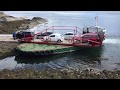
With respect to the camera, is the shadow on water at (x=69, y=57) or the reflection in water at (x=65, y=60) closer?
the reflection in water at (x=65, y=60)

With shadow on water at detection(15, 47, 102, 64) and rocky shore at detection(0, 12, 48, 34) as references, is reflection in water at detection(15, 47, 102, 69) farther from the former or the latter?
rocky shore at detection(0, 12, 48, 34)

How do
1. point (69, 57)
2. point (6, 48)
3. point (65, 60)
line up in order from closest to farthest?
1. point (65, 60)
2. point (69, 57)
3. point (6, 48)

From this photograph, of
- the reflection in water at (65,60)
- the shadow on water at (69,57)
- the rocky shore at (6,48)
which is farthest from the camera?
the rocky shore at (6,48)

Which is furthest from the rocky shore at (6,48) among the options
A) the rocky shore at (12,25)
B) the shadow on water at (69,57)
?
the rocky shore at (12,25)

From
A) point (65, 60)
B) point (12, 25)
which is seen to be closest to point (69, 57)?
point (65, 60)

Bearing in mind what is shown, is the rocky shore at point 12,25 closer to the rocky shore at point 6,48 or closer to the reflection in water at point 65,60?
the rocky shore at point 6,48

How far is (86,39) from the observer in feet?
93.4

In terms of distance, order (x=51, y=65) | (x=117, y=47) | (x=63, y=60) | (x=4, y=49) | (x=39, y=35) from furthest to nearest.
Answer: (x=39, y=35)
(x=117, y=47)
(x=4, y=49)
(x=63, y=60)
(x=51, y=65)

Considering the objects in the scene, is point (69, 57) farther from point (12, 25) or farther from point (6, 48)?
point (12, 25)

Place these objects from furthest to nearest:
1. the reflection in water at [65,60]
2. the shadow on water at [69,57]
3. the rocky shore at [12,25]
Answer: the rocky shore at [12,25] → the shadow on water at [69,57] → the reflection in water at [65,60]

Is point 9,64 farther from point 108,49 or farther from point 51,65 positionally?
point 108,49
